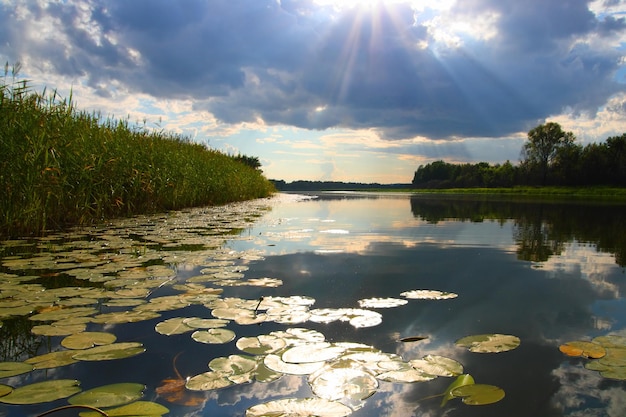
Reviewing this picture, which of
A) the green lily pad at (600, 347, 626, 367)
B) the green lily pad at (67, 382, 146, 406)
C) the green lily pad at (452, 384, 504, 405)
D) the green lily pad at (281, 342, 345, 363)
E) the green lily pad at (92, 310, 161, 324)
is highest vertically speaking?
the green lily pad at (281, 342, 345, 363)

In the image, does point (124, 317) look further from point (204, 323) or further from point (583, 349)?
point (583, 349)

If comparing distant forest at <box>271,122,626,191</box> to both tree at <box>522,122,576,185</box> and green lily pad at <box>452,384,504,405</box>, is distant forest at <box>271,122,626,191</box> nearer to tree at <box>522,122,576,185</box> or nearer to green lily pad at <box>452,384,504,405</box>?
tree at <box>522,122,576,185</box>

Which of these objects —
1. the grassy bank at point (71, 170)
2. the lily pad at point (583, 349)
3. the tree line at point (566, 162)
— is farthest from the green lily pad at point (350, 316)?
the tree line at point (566, 162)

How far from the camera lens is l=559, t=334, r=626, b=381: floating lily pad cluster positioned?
167 cm

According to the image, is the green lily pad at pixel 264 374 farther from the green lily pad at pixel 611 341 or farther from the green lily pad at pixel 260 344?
the green lily pad at pixel 611 341

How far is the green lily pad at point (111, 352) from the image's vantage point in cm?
174

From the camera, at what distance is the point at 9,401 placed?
136 cm

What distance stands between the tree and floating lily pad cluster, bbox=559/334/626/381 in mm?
63135

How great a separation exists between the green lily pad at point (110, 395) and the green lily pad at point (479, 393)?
46.7 inches

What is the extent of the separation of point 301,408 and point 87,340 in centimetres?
122

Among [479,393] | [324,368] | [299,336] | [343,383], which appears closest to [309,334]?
[299,336]

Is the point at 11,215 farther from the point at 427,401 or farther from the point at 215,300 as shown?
the point at 427,401

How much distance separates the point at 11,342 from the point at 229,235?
4.12 m

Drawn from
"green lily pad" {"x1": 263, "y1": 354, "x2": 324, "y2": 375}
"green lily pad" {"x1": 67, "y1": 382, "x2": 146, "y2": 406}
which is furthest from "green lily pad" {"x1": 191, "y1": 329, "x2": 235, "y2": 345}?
"green lily pad" {"x1": 67, "y1": 382, "x2": 146, "y2": 406}
